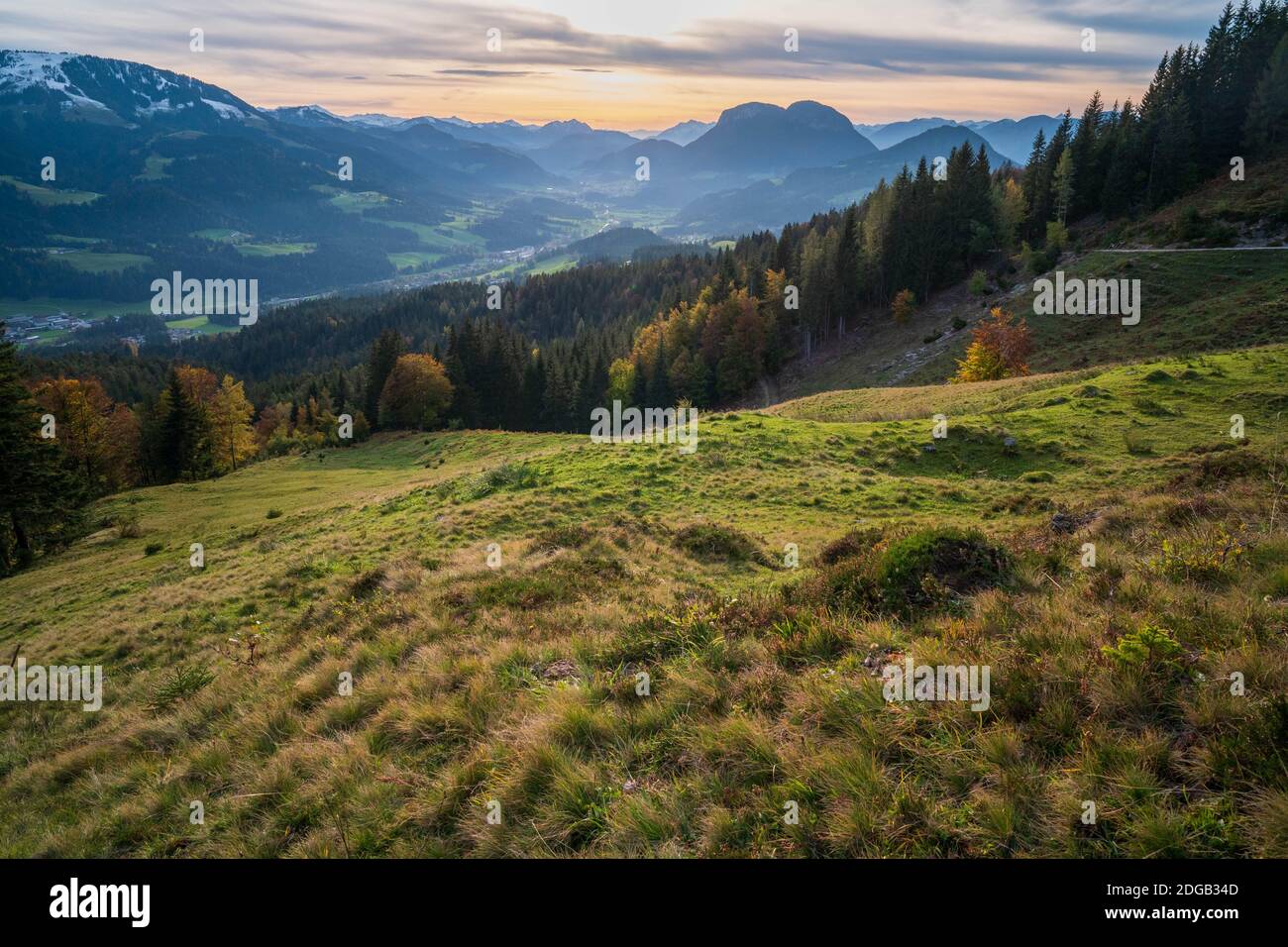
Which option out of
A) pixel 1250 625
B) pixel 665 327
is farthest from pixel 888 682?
pixel 665 327

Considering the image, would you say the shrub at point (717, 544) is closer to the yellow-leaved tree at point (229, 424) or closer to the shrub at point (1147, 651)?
the shrub at point (1147, 651)

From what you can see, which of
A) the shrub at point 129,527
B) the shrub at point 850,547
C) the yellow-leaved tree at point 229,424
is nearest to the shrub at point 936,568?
the shrub at point 850,547

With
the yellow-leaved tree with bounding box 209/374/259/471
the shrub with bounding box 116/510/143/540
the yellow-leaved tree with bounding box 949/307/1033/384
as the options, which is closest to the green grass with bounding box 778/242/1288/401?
the yellow-leaved tree with bounding box 949/307/1033/384

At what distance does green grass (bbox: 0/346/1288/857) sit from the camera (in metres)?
4.38

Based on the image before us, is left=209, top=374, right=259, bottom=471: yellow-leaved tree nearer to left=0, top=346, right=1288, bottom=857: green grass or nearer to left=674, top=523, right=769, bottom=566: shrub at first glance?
left=0, top=346, right=1288, bottom=857: green grass

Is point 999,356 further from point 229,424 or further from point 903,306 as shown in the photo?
point 229,424

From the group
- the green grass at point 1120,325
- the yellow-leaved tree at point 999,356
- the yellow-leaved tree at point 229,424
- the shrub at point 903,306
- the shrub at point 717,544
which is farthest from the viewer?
the shrub at point 903,306

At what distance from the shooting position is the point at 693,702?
6543 millimetres

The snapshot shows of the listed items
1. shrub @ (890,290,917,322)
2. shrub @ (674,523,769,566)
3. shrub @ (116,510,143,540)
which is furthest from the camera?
shrub @ (890,290,917,322)

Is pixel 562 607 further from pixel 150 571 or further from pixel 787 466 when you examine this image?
pixel 150 571

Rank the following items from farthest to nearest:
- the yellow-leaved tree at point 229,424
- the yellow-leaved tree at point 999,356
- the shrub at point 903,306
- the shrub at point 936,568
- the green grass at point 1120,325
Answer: the shrub at point 903,306 < the yellow-leaved tree at point 229,424 < the yellow-leaved tree at point 999,356 < the green grass at point 1120,325 < the shrub at point 936,568

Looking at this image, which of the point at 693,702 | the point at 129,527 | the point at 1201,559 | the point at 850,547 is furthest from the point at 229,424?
the point at 1201,559

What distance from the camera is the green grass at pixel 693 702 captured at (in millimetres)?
4379

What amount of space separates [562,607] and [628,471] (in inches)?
563
